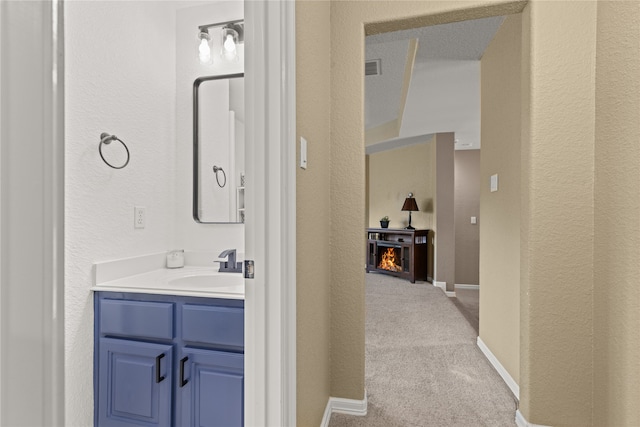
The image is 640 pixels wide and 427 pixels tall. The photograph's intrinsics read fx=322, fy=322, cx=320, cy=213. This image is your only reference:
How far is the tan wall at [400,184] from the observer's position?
545 centimetres

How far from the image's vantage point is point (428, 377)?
80.3 inches

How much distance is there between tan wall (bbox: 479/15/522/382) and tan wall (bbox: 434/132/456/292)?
7.66 ft

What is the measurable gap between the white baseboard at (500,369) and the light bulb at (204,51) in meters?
2.61

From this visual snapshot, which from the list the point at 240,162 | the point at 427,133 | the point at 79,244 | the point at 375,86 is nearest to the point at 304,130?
the point at 240,162

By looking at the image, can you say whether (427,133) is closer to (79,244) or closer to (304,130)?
(304,130)

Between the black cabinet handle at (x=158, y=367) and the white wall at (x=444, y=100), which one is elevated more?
the white wall at (x=444, y=100)

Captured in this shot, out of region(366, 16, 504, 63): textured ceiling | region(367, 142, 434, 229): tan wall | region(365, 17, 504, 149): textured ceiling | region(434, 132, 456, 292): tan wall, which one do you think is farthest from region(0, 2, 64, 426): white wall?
region(367, 142, 434, 229): tan wall

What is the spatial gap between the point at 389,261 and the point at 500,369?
3.56m

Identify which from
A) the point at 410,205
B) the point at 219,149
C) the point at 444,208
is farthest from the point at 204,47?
the point at 410,205

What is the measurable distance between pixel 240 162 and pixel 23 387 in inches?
71.6

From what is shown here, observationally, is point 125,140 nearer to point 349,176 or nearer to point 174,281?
point 174,281

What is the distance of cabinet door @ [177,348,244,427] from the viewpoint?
1277mm

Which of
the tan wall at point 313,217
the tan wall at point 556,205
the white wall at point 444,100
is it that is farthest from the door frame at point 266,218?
the white wall at point 444,100

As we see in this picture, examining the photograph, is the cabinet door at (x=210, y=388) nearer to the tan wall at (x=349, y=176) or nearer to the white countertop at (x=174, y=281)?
the white countertop at (x=174, y=281)
